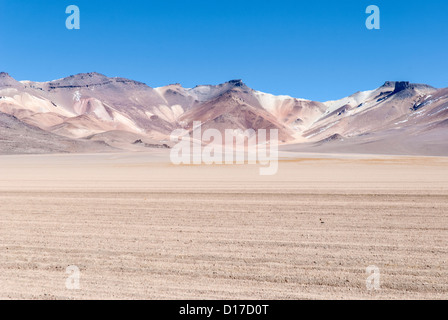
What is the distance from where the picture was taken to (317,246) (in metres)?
8.22

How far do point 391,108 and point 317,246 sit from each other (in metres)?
198

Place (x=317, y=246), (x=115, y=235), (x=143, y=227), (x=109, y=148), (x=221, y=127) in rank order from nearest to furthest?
(x=317, y=246) → (x=115, y=235) → (x=143, y=227) → (x=109, y=148) → (x=221, y=127)

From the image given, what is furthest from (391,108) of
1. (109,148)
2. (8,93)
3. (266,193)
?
(266,193)

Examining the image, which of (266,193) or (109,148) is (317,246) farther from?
(109,148)

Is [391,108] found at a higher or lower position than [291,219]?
higher

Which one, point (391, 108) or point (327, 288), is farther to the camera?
point (391, 108)

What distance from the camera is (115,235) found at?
368 inches
